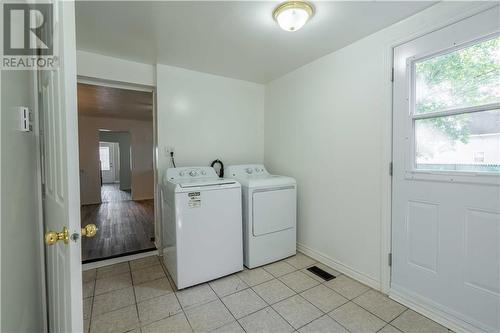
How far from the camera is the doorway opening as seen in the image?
303 cm

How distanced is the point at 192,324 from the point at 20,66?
1.80m

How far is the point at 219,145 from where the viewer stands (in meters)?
3.01

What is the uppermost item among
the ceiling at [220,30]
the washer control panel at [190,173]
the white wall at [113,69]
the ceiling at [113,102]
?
the ceiling at [113,102]

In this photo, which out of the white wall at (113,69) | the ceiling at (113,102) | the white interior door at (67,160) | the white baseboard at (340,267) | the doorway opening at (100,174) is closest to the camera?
the white interior door at (67,160)

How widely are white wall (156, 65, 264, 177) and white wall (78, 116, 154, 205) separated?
373cm

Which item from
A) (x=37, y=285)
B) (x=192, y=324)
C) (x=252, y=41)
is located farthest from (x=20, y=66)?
(x=192, y=324)

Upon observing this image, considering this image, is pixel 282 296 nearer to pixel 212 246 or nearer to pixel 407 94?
pixel 212 246

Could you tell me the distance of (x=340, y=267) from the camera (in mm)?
2260

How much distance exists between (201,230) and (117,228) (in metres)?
2.43

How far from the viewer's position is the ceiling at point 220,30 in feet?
5.24

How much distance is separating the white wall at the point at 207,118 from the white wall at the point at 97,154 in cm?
373
